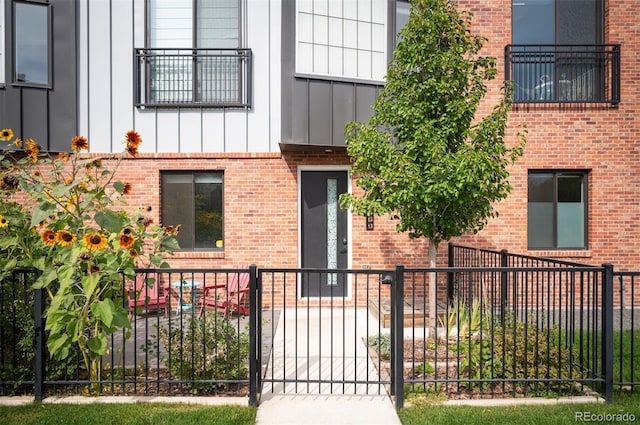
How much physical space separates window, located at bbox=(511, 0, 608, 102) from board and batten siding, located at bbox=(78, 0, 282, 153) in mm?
4891

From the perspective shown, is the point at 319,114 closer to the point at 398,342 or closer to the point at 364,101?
the point at 364,101

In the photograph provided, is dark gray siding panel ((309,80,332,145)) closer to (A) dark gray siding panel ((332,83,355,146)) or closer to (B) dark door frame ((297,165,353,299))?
(A) dark gray siding panel ((332,83,355,146))

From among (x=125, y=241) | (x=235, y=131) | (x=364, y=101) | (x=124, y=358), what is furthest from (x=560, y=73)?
(x=124, y=358)

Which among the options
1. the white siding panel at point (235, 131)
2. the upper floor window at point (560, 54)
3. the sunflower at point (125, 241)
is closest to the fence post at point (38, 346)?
the sunflower at point (125, 241)

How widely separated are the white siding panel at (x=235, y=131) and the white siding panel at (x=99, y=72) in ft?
7.20

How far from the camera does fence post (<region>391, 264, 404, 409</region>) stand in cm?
395

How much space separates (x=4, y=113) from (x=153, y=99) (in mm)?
2586

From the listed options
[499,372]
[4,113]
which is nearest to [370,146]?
[499,372]

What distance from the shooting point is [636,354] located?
17.8 feet

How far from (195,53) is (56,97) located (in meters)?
2.66

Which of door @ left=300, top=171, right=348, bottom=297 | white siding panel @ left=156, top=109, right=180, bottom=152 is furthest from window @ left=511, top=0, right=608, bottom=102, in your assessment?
white siding panel @ left=156, top=109, right=180, bottom=152

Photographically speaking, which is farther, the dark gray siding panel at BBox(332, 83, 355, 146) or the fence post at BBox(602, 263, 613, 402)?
the dark gray siding panel at BBox(332, 83, 355, 146)

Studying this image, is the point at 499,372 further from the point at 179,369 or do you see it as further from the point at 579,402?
the point at 179,369

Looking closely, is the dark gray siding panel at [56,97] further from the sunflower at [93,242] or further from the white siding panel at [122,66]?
the sunflower at [93,242]
